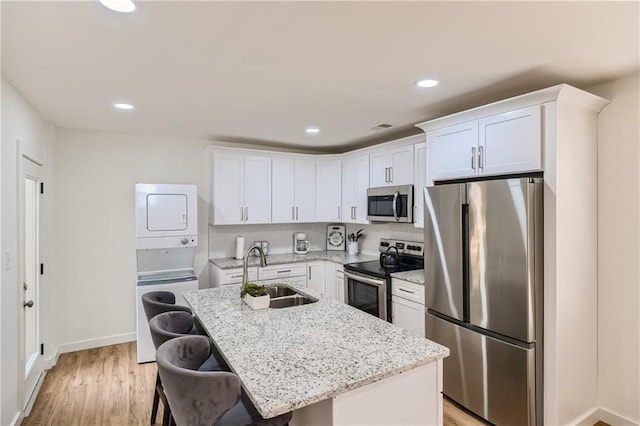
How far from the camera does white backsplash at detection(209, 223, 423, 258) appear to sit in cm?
453

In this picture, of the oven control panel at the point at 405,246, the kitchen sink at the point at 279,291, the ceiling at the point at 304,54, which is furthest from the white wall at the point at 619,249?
the kitchen sink at the point at 279,291

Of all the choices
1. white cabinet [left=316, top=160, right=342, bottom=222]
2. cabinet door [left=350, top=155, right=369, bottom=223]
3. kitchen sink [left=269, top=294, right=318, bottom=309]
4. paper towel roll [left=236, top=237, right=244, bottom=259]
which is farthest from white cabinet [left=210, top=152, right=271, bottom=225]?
kitchen sink [left=269, top=294, right=318, bottom=309]

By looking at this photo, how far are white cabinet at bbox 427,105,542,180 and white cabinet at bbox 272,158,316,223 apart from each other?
84.9 inches

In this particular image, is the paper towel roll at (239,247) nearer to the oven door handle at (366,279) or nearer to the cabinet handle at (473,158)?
the oven door handle at (366,279)

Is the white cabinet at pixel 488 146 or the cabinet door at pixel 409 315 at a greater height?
the white cabinet at pixel 488 146

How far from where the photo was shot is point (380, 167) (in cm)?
416

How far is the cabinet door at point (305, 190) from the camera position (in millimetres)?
4906

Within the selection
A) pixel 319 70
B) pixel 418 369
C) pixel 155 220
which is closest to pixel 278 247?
pixel 155 220

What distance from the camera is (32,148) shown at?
3.00 metres

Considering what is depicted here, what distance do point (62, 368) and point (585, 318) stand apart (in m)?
4.71

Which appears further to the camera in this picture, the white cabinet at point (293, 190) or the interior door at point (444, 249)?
the white cabinet at point (293, 190)

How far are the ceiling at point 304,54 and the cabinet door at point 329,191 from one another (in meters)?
1.65

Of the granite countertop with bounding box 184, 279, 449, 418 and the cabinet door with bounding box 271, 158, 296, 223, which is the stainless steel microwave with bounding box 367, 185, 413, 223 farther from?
the granite countertop with bounding box 184, 279, 449, 418

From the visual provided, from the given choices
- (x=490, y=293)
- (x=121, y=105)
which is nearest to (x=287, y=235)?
(x=121, y=105)
